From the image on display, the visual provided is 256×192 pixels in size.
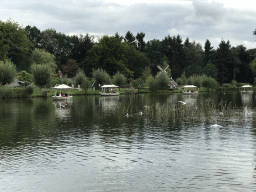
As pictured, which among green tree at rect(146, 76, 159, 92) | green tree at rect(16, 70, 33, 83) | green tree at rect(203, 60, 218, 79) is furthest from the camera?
green tree at rect(203, 60, 218, 79)

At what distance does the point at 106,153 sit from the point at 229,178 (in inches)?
284

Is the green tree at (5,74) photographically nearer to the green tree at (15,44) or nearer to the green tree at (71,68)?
the green tree at (15,44)

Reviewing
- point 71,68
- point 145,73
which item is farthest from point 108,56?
point 145,73

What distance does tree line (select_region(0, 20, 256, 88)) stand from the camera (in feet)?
400

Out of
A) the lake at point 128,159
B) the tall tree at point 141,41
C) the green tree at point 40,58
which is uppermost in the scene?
the tall tree at point 141,41

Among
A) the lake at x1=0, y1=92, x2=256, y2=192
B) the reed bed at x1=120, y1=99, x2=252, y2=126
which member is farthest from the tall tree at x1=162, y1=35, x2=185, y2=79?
the lake at x1=0, y1=92, x2=256, y2=192

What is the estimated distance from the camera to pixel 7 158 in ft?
54.6

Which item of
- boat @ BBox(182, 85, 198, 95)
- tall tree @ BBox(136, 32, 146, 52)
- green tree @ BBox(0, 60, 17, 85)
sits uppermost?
tall tree @ BBox(136, 32, 146, 52)

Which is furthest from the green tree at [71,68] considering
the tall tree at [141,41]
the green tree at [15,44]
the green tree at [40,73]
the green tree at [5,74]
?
the green tree at [5,74]

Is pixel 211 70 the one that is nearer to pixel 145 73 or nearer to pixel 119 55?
pixel 145 73

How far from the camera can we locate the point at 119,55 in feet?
448

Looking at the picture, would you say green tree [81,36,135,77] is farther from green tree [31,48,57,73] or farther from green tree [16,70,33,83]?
green tree [16,70,33,83]

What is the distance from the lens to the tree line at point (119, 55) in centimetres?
12188

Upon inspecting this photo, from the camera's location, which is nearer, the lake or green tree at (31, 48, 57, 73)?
the lake
